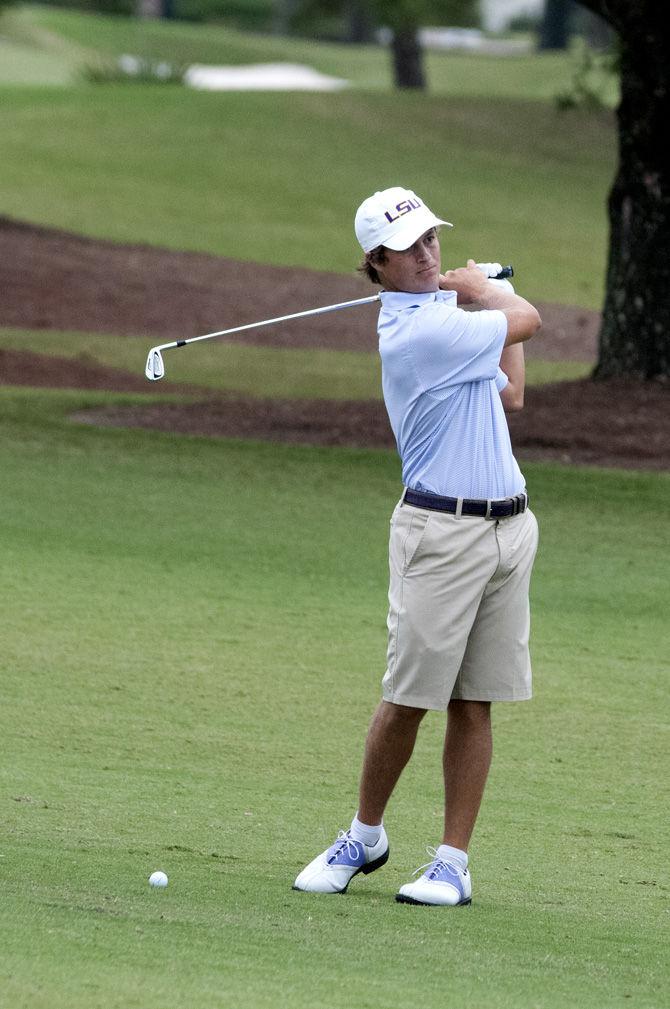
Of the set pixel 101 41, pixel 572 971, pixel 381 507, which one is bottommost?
pixel 101 41

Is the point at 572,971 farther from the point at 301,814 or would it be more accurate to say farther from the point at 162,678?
the point at 162,678

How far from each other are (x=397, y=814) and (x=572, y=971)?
1846mm

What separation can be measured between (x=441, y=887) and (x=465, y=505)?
1051 mm

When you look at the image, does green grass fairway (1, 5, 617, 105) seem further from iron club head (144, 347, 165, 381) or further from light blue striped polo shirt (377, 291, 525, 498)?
light blue striped polo shirt (377, 291, 525, 498)

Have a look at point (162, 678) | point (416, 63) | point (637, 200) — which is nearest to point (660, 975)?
point (162, 678)

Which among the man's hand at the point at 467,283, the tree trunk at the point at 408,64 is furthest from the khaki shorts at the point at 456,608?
the tree trunk at the point at 408,64

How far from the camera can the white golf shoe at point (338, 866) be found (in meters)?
4.91

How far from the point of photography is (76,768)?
6.12 m

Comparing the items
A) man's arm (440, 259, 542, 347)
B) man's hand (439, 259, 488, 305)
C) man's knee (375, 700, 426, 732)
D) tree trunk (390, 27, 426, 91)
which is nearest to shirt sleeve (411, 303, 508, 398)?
man's arm (440, 259, 542, 347)

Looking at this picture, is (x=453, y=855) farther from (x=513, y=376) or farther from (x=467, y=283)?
(x=467, y=283)

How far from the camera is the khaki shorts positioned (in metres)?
4.84

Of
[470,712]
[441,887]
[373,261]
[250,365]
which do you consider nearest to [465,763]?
[470,712]

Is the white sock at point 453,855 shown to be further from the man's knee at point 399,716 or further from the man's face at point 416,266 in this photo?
the man's face at point 416,266

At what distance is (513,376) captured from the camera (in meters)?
5.16
